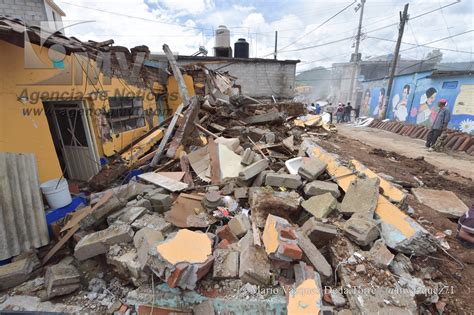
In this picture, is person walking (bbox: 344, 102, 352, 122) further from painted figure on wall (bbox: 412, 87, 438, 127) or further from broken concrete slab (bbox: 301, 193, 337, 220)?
broken concrete slab (bbox: 301, 193, 337, 220)

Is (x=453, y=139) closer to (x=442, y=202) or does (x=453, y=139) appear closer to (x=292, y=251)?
(x=442, y=202)

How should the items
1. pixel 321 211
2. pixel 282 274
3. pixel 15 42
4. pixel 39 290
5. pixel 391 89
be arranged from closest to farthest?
1. pixel 282 274
2. pixel 39 290
3. pixel 321 211
4. pixel 15 42
5. pixel 391 89

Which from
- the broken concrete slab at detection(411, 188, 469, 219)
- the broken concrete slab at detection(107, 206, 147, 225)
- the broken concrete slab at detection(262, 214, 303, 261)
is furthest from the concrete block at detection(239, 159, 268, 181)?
the broken concrete slab at detection(411, 188, 469, 219)

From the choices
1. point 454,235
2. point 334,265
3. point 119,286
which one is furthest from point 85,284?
point 454,235

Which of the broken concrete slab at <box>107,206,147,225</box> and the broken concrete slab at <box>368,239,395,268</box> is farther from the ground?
the broken concrete slab at <box>368,239,395,268</box>

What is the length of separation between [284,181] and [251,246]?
1.48 m

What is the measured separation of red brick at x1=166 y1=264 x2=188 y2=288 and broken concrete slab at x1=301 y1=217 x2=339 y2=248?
59.2 inches

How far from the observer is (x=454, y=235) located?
2.86m

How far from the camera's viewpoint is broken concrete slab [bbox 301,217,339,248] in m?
2.68

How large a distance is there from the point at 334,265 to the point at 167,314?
1.93 metres

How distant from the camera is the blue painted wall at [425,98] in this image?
10461 mm

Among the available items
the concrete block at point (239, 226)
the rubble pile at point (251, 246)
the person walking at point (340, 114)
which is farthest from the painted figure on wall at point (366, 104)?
the concrete block at point (239, 226)

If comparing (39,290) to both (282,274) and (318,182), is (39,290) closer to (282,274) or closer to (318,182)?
(282,274)

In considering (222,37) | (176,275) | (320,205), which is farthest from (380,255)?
(222,37)
